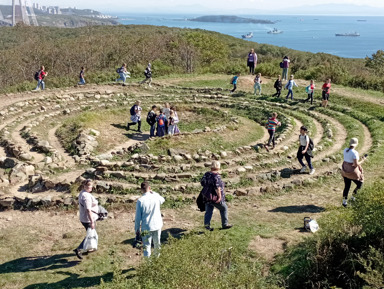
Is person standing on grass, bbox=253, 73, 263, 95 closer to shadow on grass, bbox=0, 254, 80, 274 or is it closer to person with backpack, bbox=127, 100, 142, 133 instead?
person with backpack, bbox=127, 100, 142, 133

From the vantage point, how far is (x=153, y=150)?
63.6 ft

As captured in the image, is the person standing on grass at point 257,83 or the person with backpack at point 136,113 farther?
the person standing on grass at point 257,83

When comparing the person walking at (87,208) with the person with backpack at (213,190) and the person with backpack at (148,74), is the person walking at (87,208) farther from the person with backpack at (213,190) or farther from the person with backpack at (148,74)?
the person with backpack at (148,74)

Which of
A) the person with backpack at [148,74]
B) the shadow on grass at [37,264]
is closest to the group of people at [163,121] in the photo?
the person with backpack at [148,74]

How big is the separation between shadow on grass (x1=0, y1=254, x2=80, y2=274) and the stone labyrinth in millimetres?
3259

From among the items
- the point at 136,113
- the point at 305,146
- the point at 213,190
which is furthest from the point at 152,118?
the point at 213,190

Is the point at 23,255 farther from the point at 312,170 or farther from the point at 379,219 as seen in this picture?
the point at 312,170

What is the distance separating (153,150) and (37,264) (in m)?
9.36

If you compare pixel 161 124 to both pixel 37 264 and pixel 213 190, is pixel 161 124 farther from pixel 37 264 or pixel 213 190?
pixel 37 264

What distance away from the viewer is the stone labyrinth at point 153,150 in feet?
50.8

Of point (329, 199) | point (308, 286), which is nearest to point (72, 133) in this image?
point (329, 199)

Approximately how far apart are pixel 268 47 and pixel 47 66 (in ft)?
143

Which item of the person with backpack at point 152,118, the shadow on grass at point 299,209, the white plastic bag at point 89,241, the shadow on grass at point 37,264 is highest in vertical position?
the person with backpack at point 152,118

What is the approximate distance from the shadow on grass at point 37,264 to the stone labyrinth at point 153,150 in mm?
3259
